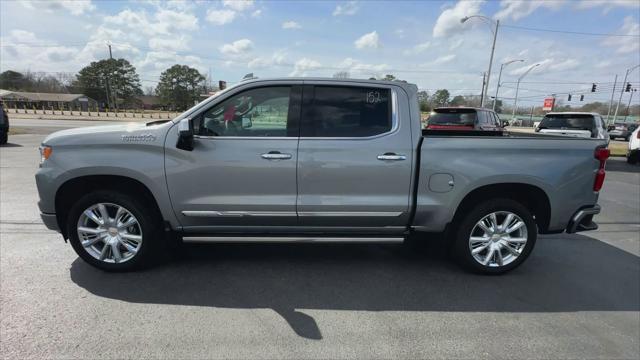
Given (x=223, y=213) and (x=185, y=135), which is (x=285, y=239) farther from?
(x=185, y=135)

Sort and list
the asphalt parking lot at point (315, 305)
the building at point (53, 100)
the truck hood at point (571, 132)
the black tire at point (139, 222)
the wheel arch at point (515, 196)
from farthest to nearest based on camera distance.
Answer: the building at point (53, 100)
the truck hood at point (571, 132)
the wheel arch at point (515, 196)
the black tire at point (139, 222)
the asphalt parking lot at point (315, 305)

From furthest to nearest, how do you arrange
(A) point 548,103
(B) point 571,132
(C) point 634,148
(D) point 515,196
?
(A) point 548,103 < (C) point 634,148 < (B) point 571,132 < (D) point 515,196

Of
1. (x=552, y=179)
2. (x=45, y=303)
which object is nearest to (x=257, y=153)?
(x=45, y=303)

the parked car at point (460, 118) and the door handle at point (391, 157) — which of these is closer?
the door handle at point (391, 157)

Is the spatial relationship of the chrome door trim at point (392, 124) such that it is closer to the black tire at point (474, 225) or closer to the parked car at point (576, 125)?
the black tire at point (474, 225)

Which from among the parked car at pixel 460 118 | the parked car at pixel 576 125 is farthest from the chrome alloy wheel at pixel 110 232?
the parked car at pixel 576 125

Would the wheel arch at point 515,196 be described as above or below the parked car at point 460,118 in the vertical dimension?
below

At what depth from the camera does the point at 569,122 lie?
40.2 ft

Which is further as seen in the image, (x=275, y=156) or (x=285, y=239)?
(x=285, y=239)

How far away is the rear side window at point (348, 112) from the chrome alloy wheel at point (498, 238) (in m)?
1.48

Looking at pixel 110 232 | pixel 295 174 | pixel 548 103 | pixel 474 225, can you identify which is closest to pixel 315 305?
pixel 295 174

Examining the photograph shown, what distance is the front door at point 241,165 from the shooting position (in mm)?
3598

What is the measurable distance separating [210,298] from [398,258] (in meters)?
2.18

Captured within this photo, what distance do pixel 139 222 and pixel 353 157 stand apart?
86.9 inches
